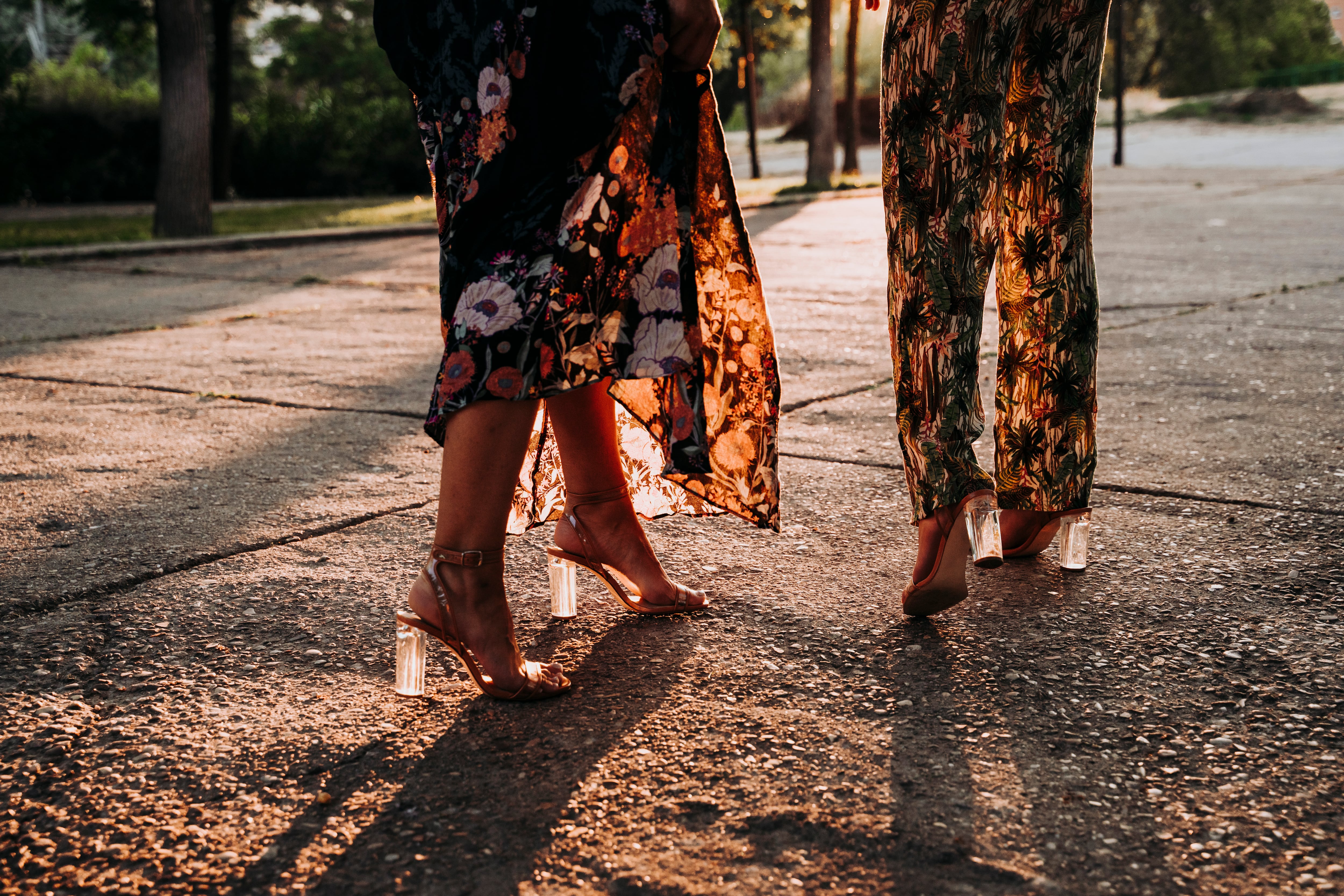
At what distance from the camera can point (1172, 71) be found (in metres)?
61.6

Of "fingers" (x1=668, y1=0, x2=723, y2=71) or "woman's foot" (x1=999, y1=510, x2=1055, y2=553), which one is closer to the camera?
"fingers" (x1=668, y1=0, x2=723, y2=71)

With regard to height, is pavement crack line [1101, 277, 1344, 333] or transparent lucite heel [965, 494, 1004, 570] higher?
pavement crack line [1101, 277, 1344, 333]

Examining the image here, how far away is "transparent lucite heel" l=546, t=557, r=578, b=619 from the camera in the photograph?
7.49 feet

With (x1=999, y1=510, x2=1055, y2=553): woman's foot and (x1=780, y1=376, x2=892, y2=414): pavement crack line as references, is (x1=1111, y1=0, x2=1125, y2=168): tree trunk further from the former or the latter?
(x1=999, y1=510, x2=1055, y2=553): woman's foot

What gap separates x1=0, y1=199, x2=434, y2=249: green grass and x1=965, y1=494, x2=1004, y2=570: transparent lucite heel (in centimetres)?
981

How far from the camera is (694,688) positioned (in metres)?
1.96

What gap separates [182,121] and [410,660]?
11413 millimetres

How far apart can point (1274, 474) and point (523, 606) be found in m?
1.91

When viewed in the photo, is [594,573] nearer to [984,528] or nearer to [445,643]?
[445,643]

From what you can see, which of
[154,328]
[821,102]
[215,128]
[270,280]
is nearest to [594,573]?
[154,328]

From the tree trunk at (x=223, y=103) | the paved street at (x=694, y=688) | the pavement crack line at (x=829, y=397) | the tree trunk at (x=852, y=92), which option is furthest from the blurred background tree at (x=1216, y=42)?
the paved street at (x=694, y=688)

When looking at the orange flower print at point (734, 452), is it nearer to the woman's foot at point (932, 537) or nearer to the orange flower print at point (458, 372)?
the woman's foot at point (932, 537)

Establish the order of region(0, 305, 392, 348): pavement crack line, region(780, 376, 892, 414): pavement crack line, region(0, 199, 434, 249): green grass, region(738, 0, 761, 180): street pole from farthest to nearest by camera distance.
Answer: region(738, 0, 761, 180): street pole, region(0, 199, 434, 249): green grass, region(0, 305, 392, 348): pavement crack line, region(780, 376, 892, 414): pavement crack line

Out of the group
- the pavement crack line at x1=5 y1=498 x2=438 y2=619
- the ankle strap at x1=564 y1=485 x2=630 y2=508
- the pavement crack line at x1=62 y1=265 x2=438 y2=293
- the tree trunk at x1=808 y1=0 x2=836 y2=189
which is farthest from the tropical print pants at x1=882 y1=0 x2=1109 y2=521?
the tree trunk at x1=808 y1=0 x2=836 y2=189
